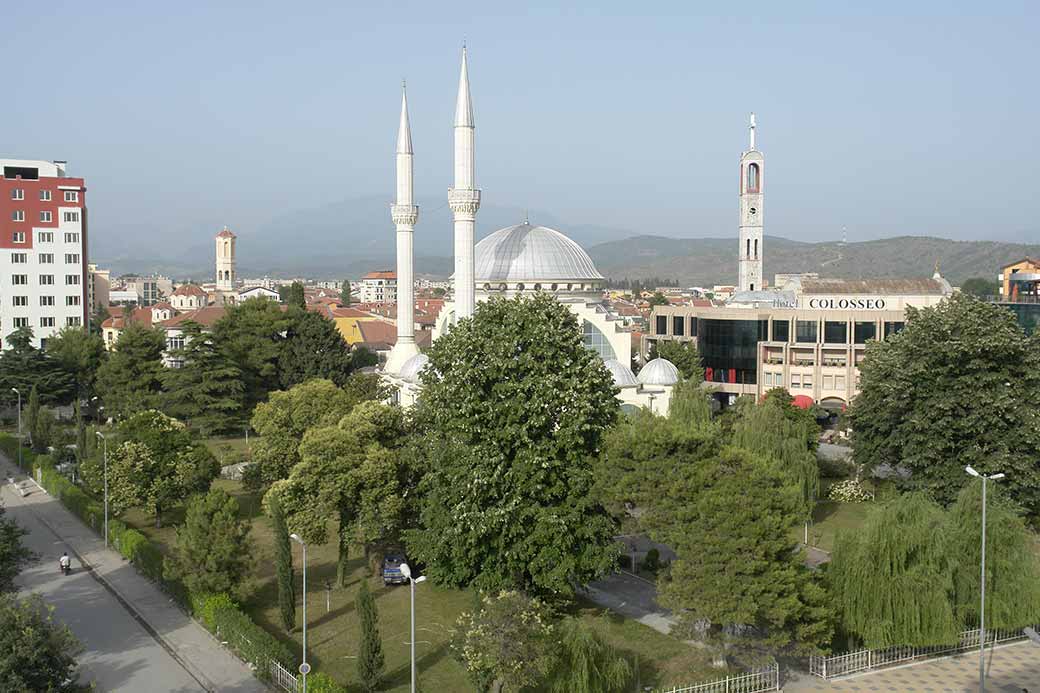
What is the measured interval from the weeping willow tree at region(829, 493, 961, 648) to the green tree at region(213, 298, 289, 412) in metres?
43.5

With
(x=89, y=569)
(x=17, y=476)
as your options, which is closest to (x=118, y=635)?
(x=89, y=569)

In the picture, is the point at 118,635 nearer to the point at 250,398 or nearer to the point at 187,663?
the point at 187,663

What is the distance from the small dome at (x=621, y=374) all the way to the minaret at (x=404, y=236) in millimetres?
13131

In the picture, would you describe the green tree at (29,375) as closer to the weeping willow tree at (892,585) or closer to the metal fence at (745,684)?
the metal fence at (745,684)

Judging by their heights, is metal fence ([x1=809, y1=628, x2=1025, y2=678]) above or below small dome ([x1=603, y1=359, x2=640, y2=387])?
below

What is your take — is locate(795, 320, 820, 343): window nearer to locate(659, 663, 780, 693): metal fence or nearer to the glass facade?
the glass facade

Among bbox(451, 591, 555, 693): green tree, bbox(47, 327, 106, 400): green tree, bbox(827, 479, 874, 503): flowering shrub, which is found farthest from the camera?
bbox(47, 327, 106, 400): green tree

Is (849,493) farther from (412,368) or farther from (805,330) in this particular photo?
(412,368)

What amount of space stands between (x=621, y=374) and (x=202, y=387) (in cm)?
2431

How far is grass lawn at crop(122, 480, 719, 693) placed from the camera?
961 inches

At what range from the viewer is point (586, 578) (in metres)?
27.4

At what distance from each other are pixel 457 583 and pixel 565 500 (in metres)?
3.91

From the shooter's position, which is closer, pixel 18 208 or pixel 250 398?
pixel 250 398

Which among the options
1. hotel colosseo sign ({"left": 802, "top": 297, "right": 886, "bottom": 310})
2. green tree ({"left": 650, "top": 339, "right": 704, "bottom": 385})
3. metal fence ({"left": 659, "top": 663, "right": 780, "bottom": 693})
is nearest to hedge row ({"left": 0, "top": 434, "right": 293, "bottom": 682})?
metal fence ({"left": 659, "top": 663, "right": 780, "bottom": 693})
